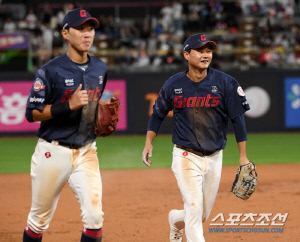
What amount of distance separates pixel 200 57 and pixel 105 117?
122 cm

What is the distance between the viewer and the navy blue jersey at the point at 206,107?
17.9ft

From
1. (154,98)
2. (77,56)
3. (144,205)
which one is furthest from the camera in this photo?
(154,98)

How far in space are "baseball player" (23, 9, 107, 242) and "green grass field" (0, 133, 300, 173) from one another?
23.0 ft

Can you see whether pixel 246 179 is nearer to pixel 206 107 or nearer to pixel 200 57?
pixel 206 107

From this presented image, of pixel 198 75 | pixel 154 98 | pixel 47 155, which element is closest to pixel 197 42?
pixel 198 75

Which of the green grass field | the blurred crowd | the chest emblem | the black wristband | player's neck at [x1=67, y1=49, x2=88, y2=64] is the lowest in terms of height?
the green grass field

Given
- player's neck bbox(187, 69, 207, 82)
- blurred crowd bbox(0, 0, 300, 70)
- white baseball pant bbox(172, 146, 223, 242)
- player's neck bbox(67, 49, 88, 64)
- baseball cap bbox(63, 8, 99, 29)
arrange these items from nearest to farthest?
baseball cap bbox(63, 8, 99, 29)
player's neck bbox(67, 49, 88, 64)
white baseball pant bbox(172, 146, 223, 242)
player's neck bbox(187, 69, 207, 82)
blurred crowd bbox(0, 0, 300, 70)

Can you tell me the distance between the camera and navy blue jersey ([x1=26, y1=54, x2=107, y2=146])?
16.2 ft

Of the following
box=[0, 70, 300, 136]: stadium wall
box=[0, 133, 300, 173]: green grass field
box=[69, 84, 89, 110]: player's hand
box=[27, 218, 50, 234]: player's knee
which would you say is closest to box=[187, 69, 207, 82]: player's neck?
box=[69, 84, 89, 110]: player's hand

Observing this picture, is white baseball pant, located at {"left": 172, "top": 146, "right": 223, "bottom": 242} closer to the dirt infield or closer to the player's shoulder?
the dirt infield

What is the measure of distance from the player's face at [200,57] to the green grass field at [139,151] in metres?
6.87

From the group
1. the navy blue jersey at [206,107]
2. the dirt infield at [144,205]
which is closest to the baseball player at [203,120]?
the navy blue jersey at [206,107]

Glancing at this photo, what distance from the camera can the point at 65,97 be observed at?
5051 mm

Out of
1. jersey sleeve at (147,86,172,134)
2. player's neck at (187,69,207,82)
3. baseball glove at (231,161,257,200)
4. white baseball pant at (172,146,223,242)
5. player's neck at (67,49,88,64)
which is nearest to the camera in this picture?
player's neck at (67,49,88,64)
